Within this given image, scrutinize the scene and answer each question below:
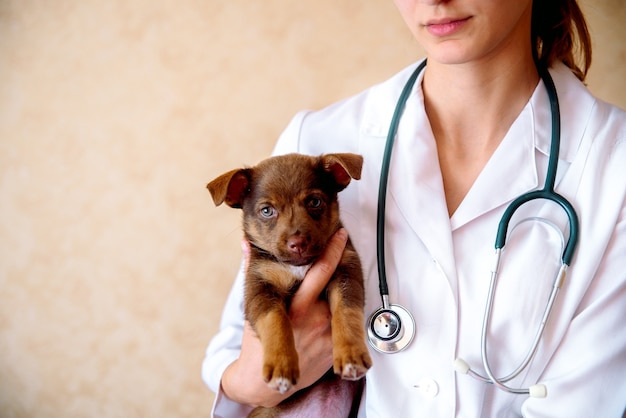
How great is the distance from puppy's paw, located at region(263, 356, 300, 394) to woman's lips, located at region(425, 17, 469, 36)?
932 mm

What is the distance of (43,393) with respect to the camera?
2549 mm

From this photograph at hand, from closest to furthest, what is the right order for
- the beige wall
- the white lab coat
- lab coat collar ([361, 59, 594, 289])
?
the white lab coat → lab coat collar ([361, 59, 594, 289]) → the beige wall

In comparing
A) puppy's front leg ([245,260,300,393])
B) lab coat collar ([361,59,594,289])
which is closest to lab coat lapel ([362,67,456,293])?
lab coat collar ([361,59,594,289])

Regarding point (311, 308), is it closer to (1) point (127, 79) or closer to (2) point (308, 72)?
(2) point (308, 72)

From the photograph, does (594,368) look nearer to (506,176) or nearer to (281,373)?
(506,176)

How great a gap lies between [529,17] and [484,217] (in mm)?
653

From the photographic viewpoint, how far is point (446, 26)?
57.2 inches

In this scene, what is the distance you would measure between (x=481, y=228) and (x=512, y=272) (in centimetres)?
15

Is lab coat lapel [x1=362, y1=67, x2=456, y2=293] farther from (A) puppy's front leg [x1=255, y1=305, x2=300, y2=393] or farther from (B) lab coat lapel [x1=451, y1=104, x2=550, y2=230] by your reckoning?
(A) puppy's front leg [x1=255, y1=305, x2=300, y2=393]

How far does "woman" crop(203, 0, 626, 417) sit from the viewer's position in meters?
1.44

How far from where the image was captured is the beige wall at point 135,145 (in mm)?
2428

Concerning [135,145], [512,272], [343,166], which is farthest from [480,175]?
[135,145]

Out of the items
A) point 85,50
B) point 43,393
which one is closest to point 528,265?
point 85,50

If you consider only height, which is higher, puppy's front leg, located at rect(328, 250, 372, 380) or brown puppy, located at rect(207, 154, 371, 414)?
brown puppy, located at rect(207, 154, 371, 414)
